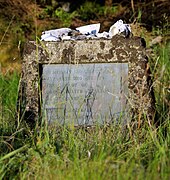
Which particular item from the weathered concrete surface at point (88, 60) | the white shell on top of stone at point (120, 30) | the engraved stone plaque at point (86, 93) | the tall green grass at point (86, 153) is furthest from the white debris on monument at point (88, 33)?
the tall green grass at point (86, 153)

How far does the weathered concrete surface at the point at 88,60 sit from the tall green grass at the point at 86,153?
158 mm

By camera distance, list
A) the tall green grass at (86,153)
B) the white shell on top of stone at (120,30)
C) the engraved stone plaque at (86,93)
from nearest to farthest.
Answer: the tall green grass at (86,153) → the engraved stone plaque at (86,93) → the white shell on top of stone at (120,30)

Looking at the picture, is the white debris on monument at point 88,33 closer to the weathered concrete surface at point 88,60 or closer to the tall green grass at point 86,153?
the weathered concrete surface at point 88,60

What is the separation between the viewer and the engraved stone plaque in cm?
377

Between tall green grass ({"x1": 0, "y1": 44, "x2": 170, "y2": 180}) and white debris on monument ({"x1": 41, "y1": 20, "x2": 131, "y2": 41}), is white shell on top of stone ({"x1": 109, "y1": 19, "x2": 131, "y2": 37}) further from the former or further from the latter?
tall green grass ({"x1": 0, "y1": 44, "x2": 170, "y2": 180})

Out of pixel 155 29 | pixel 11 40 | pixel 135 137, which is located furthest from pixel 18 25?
pixel 135 137

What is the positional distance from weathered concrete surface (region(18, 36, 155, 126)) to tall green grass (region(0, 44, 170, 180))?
6.2 inches

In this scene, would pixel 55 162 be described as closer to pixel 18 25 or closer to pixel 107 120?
pixel 107 120

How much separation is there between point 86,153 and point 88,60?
36.1 inches

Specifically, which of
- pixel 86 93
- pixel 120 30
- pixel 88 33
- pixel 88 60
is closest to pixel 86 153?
pixel 86 93

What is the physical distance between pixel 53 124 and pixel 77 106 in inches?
7.7

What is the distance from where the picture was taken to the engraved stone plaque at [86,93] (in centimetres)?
377

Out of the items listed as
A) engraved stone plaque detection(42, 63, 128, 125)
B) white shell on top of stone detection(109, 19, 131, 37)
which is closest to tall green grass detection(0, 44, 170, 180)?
engraved stone plaque detection(42, 63, 128, 125)

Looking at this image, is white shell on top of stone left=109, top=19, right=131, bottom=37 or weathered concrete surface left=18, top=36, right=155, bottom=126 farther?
white shell on top of stone left=109, top=19, right=131, bottom=37
